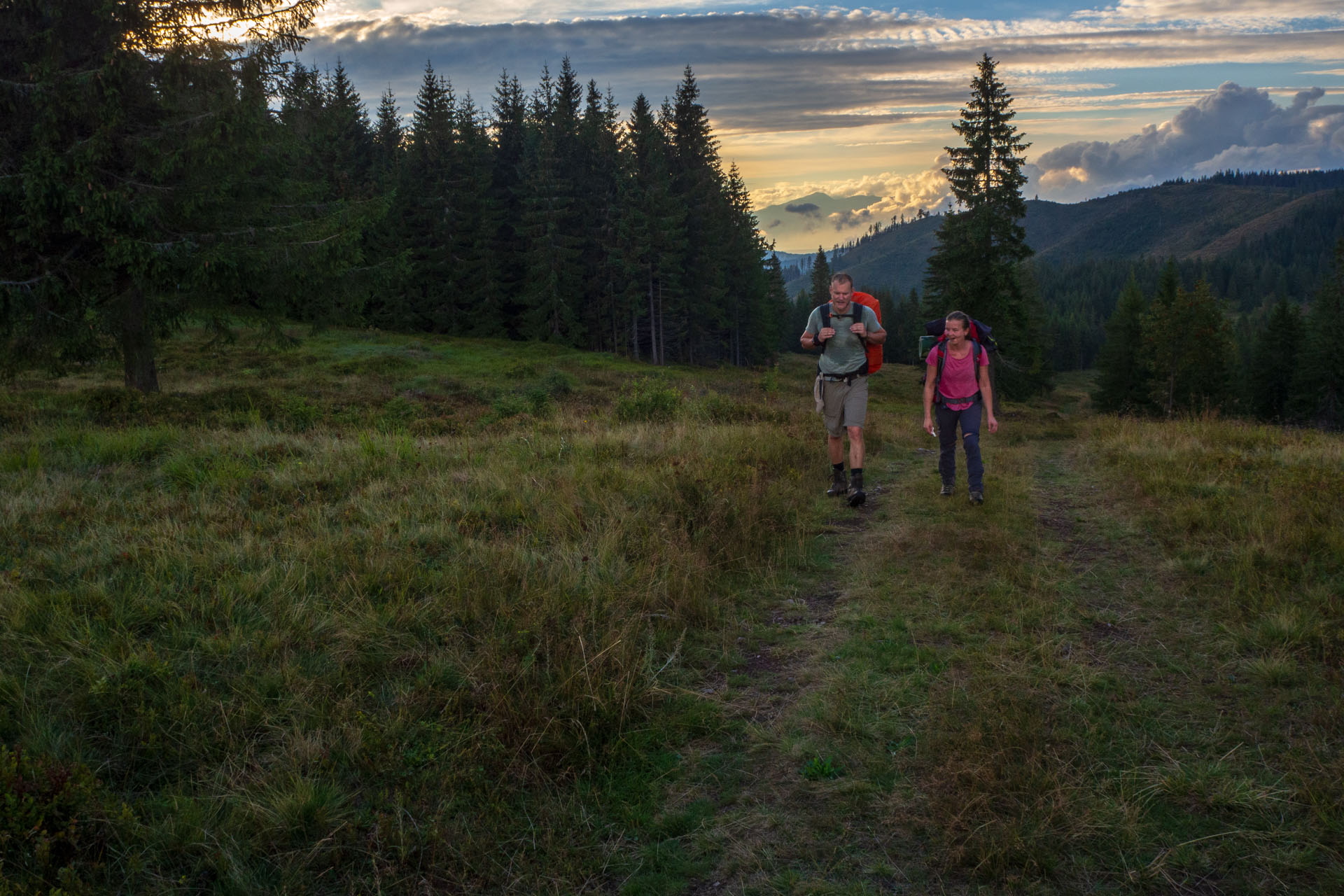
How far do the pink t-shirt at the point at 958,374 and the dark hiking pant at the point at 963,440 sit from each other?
4.1 inches

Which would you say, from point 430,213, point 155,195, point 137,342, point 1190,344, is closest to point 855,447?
point 155,195

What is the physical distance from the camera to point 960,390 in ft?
27.8

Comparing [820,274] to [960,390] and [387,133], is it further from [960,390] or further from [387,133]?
[960,390]

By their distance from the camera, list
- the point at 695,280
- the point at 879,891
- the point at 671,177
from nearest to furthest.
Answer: the point at 879,891 → the point at 671,177 → the point at 695,280

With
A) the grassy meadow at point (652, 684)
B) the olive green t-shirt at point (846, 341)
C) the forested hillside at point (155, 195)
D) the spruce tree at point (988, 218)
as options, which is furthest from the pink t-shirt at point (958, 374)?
the spruce tree at point (988, 218)

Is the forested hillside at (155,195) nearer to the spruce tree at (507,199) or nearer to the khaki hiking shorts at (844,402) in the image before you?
the khaki hiking shorts at (844,402)

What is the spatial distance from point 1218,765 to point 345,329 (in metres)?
43.3

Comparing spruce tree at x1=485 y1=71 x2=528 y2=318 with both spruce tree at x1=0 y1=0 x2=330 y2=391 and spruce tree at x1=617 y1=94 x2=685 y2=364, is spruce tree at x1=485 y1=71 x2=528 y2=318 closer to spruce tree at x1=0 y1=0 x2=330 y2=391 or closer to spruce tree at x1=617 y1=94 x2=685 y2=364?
spruce tree at x1=617 y1=94 x2=685 y2=364

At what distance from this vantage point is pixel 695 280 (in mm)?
51719

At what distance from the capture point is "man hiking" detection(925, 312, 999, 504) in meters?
8.29

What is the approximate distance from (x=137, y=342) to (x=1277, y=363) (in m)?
73.4

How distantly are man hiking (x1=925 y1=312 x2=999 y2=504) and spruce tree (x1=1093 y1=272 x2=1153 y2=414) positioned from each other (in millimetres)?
57410

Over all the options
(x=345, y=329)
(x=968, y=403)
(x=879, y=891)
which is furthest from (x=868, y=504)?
(x=345, y=329)

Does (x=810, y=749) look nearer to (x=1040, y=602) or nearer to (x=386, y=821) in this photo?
(x=386, y=821)
